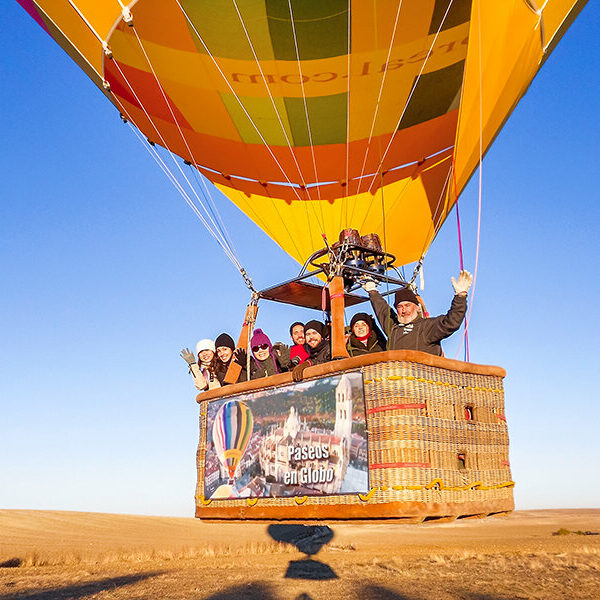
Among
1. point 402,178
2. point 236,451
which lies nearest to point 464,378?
point 236,451

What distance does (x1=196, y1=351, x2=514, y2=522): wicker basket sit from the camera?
141 inches

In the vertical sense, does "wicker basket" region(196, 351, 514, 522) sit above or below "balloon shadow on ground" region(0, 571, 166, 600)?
above

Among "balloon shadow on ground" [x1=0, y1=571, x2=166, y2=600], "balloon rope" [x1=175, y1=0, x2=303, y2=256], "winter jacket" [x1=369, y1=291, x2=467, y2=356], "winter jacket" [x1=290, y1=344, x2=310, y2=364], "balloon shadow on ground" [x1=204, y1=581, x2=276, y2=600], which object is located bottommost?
"balloon shadow on ground" [x1=0, y1=571, x2=166, y2=600]

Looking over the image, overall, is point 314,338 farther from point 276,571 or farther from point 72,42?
point 276,571

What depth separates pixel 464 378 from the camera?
407 cm

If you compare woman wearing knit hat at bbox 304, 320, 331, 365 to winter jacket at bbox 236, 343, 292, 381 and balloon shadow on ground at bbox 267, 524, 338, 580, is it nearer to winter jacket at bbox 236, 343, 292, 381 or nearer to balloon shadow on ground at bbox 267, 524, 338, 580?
A: winter jacket at bbox 236, 343, 292, 381

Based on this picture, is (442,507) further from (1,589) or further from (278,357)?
(1,589)

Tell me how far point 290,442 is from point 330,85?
14.9 feet

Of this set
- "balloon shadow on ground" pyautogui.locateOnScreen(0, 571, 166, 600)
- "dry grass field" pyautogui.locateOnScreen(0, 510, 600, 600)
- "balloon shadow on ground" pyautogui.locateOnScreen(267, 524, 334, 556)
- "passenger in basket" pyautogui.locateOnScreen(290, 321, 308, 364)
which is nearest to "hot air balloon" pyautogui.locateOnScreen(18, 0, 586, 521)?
"passenger in basket" pyautogui.locateOnScreen(290, 321, 308, 364)

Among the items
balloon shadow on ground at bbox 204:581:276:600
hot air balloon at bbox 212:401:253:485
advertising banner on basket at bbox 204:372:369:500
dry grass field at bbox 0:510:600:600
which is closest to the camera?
advertising banner on basket at bbox 204:372:369:500

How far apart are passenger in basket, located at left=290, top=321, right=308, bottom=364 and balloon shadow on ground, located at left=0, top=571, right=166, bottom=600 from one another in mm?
4147

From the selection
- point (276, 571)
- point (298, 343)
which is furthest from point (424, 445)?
point (276, 571)

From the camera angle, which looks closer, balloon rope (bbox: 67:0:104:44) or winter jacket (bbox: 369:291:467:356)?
winter jacket (bbox: 369:291:467:356)

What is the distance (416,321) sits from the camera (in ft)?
14.4
